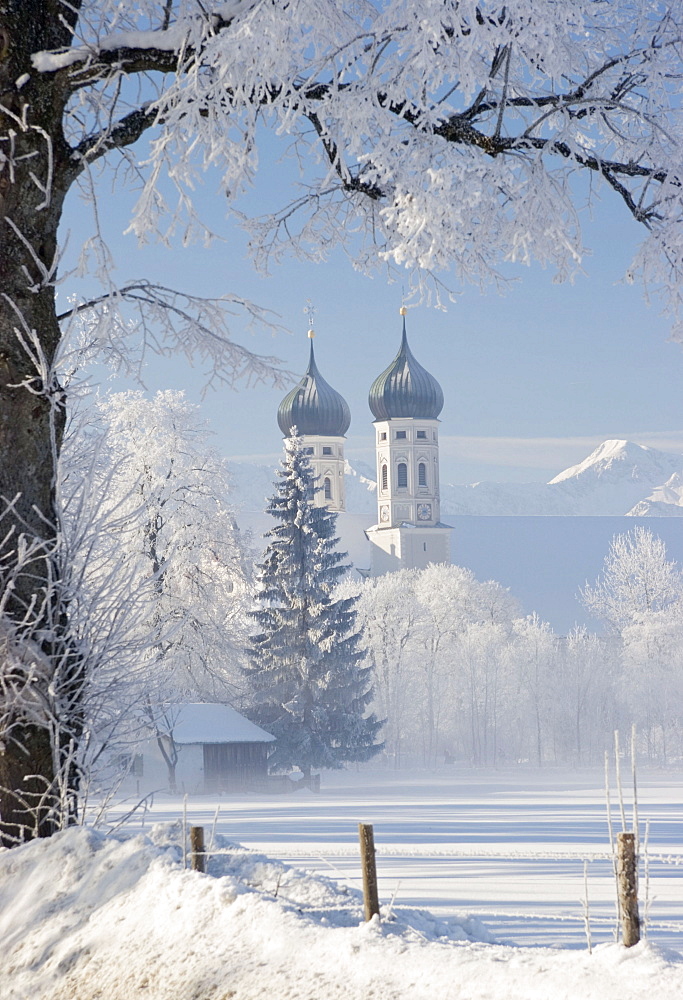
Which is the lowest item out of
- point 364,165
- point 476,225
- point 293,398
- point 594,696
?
point 594,696

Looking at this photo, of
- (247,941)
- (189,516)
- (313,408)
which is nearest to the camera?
(247,941)

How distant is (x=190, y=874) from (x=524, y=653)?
51528mm

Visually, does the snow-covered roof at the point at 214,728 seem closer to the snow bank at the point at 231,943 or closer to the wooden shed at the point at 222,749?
the wooden shed at the point at 222,749

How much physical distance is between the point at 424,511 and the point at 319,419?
9.78 m

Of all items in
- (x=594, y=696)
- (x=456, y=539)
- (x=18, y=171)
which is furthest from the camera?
(x=456, y=539)

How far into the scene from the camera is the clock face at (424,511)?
85.9 metres

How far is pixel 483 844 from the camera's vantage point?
693 inches

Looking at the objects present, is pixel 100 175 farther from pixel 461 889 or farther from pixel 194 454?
pixel 194 454

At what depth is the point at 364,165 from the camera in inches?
295

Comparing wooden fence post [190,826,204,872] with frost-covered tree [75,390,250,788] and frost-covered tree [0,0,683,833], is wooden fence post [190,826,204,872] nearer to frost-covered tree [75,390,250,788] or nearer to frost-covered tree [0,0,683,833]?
frost-covered tree [0,0,683,833]

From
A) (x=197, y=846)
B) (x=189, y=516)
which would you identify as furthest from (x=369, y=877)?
(x=189, y=516)

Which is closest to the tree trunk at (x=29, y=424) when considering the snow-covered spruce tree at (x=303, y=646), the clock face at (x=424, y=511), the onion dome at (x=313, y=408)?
the snow-covered spruce tree at (x=303, y=646)

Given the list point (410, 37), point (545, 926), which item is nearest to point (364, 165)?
point (410, 37)

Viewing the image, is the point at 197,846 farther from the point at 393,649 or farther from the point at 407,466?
the point at 407,466
